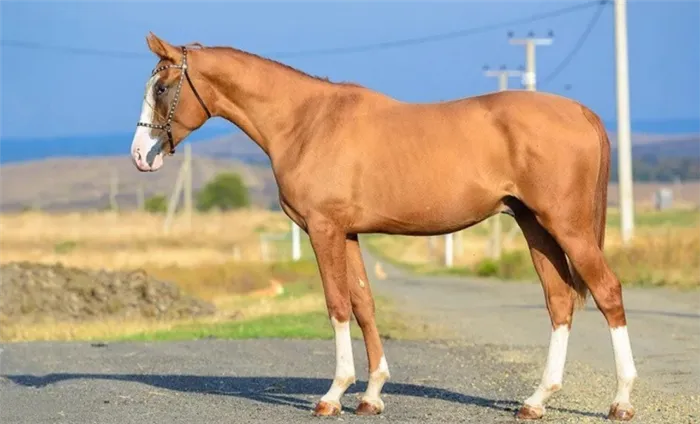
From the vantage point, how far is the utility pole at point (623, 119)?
1373 inches

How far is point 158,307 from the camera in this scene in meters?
27.5

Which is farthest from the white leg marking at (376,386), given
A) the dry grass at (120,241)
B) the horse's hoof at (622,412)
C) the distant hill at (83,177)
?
the distant hill at (83,177)

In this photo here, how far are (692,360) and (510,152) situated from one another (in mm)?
5281

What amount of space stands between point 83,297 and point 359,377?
48.9 feet

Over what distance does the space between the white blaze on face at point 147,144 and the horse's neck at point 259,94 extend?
510 millimetres

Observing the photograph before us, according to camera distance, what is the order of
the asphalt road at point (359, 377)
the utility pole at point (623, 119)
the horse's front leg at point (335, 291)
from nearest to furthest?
the horse's front leg at point (335, 291), the asphalt road at point (359, 377), the utility pole at point (623, 119)

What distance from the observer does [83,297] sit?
27906mm

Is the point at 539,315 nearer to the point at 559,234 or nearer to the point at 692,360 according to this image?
the point at 692,360

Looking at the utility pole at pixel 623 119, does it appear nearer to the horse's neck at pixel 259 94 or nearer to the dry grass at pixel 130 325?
the dry grass at pixel 130 325

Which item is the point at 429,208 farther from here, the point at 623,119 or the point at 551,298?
the point at 623,119

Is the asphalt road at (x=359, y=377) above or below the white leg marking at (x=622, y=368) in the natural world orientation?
below

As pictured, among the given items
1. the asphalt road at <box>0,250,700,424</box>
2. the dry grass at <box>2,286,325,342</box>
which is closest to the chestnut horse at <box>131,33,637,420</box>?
the asphalt road at <box>0,250,700,424</box>

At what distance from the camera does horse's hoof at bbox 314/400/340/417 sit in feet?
36.2

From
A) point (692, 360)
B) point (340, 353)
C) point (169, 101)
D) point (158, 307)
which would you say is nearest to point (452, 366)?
point (692, 360)
